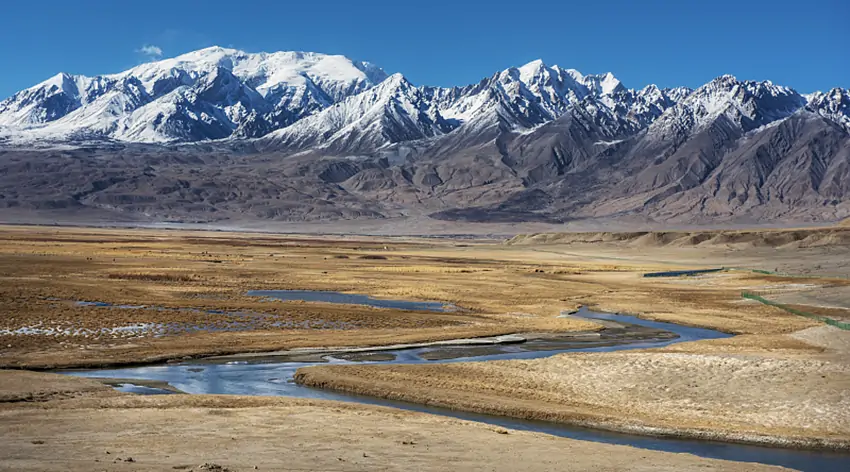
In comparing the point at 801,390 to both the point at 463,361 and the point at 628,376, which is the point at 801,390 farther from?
the point at 463,361

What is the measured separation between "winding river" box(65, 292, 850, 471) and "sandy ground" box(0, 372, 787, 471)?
7.87ft

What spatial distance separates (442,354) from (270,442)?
64.6 feet

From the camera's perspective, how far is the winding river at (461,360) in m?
22.8

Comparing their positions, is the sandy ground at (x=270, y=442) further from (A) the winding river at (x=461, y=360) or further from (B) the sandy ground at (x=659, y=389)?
(B) the sandy ground at (x=659, y=389)

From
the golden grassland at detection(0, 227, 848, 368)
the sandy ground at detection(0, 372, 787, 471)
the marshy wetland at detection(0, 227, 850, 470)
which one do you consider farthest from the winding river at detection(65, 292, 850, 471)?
the sandy ground at detection(0, 372, 787, 471)

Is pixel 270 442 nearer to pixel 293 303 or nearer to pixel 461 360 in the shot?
pixel 461 360

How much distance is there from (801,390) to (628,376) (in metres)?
6.15

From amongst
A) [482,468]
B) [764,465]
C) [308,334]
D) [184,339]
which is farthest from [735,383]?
[184,339]

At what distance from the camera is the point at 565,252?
169000mm

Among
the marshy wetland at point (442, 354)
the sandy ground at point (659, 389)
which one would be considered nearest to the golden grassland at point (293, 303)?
the marshy wetland at point (442, 354)

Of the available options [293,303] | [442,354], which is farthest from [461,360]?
[293,303]

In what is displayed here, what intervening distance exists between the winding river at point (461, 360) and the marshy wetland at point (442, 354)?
17 cm

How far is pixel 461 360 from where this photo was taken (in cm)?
3712

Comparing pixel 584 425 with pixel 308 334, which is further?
pixel 308 334
